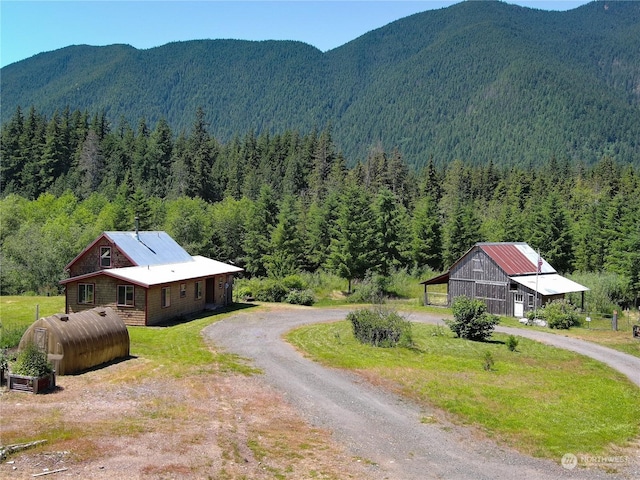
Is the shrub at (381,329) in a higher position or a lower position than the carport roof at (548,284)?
lower

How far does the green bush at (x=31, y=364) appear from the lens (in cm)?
1886

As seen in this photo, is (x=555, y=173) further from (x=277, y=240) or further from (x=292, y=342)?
(x=292, y=342)

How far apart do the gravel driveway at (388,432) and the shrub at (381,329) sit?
4377mm

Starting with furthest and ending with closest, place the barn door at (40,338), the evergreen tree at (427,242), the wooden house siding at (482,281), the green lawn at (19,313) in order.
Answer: the evergreen tree at (427,242) < the wooden house siding at (482,281) < the green lawn at (19,313) < the barn door at (40,338)

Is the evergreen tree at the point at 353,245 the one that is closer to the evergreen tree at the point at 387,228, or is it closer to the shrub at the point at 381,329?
the evergreen tree at the point at 387,228

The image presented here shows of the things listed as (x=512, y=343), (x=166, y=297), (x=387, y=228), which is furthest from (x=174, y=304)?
(x=387, y=228)

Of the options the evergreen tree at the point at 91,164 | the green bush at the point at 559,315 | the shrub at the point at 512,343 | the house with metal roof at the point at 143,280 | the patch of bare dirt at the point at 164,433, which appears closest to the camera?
the patch of bare dirt at the point at 164,433

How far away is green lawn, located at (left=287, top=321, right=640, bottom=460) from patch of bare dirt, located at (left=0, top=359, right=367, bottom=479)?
5098 millimetres

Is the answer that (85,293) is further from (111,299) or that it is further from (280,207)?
(280,207)

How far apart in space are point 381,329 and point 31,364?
1676cm

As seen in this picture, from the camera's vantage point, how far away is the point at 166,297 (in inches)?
1416

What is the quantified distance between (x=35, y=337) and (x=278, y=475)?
39.7 ft

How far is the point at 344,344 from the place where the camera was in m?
30.1

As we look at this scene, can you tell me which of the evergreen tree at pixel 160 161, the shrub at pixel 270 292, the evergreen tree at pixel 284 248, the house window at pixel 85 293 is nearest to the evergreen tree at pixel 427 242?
the evergreen tree at pixel 284 248
